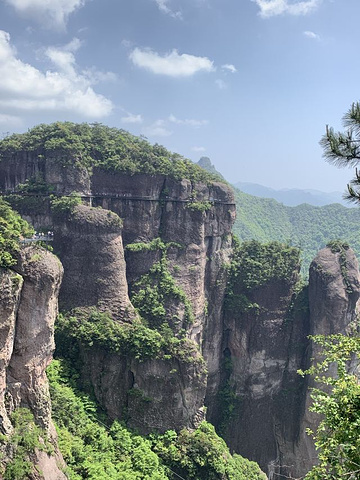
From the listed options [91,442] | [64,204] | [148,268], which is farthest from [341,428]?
[148,268]

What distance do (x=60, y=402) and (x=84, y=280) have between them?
749 cm

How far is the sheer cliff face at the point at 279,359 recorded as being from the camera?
105 ft

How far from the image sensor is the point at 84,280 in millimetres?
24859

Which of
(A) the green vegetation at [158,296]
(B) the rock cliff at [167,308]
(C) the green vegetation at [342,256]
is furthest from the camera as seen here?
(C) the green vegetation at [342,256]

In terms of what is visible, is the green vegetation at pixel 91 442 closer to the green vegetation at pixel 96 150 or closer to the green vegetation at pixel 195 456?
the green vegetation at pixel 195 456

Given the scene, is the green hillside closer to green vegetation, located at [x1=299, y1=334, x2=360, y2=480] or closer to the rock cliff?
the rock cliff

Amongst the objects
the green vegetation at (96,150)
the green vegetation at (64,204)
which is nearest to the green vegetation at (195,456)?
the green vegetation at (64,204)

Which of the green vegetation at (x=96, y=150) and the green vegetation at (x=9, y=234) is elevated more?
the green vegetation at (x=96, y=150)

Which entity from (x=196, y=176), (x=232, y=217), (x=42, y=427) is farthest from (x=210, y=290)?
(x=42, y=427)

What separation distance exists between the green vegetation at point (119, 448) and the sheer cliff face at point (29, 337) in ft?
7.14

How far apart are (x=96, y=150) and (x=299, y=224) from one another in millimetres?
74135

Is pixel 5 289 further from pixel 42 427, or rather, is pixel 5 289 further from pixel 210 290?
pixel 210 290

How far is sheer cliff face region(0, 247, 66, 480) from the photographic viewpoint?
14.5 metres

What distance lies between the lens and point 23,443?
46.8 feet
